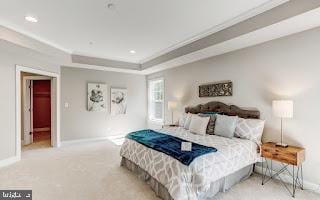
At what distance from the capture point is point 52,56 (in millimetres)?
4195

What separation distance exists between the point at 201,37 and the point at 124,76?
349 centimetres

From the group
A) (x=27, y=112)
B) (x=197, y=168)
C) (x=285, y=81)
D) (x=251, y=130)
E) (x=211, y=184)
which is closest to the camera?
(x=197, y=168)

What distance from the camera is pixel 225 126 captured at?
3277 mm

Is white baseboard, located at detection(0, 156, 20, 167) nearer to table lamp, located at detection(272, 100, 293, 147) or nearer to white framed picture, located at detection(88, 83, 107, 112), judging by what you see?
white framed picture, located at detection(88, 83, 107, 112)

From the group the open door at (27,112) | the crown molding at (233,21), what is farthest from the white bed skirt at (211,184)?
the open door at (27,112)

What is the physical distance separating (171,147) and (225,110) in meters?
1.87

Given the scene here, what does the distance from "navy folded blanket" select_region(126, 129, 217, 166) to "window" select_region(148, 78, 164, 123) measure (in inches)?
113

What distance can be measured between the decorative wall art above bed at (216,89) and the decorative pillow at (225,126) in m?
0.71

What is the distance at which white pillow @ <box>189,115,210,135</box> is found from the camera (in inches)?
137

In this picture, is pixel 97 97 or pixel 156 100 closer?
pixel 97 97

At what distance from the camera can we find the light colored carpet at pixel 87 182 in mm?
2436

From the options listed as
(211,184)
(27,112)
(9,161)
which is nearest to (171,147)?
(211,184)

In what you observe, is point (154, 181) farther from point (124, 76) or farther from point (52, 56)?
point (124, 76)

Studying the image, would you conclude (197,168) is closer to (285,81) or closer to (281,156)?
(281,156)
